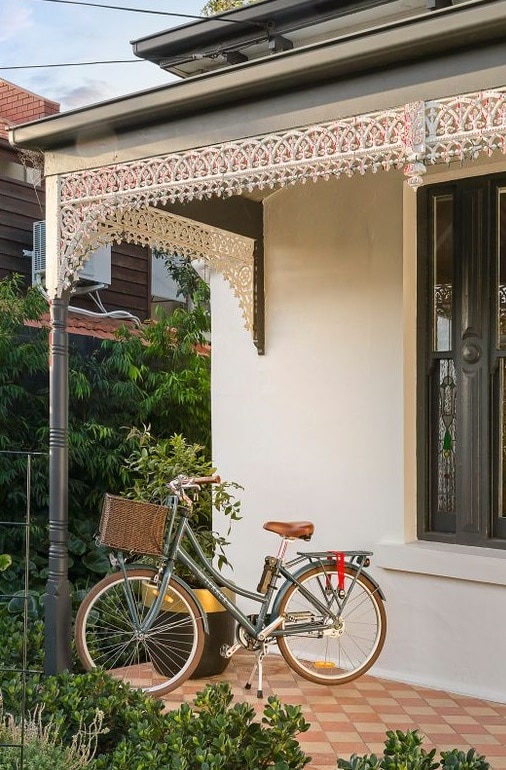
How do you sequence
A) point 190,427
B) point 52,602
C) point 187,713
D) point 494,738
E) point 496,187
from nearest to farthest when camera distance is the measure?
point 187,713 < point 494,738 < point 52,602 < point 496,187 < point 190,427

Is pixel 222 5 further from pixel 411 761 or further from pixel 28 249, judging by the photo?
pixel 411 761

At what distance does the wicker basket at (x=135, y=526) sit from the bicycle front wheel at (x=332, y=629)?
840mm

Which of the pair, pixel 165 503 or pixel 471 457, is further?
pixel 471 457

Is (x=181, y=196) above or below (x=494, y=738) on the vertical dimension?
above

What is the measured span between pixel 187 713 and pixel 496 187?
Result: 11.3 ft

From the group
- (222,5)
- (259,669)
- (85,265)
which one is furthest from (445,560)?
(222,5)

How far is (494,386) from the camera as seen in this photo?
214 inches

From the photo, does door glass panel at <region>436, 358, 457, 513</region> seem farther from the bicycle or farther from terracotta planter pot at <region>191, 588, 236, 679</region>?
terracotta planter pot at <region>191, 588, 236, 679</region>

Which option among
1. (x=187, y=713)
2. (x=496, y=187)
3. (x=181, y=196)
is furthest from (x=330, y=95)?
(x=187, y=713)

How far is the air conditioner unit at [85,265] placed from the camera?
1016cm

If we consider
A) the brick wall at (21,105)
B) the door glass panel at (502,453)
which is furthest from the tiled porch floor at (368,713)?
the brick wall at (21,105)

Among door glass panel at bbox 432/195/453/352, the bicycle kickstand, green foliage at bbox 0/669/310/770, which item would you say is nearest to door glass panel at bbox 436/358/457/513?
door glass panel at bbox 432/195/453/352

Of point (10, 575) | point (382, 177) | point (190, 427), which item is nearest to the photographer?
point (382, 177)

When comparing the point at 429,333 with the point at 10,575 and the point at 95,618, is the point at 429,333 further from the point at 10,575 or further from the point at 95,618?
the point at 10,575
